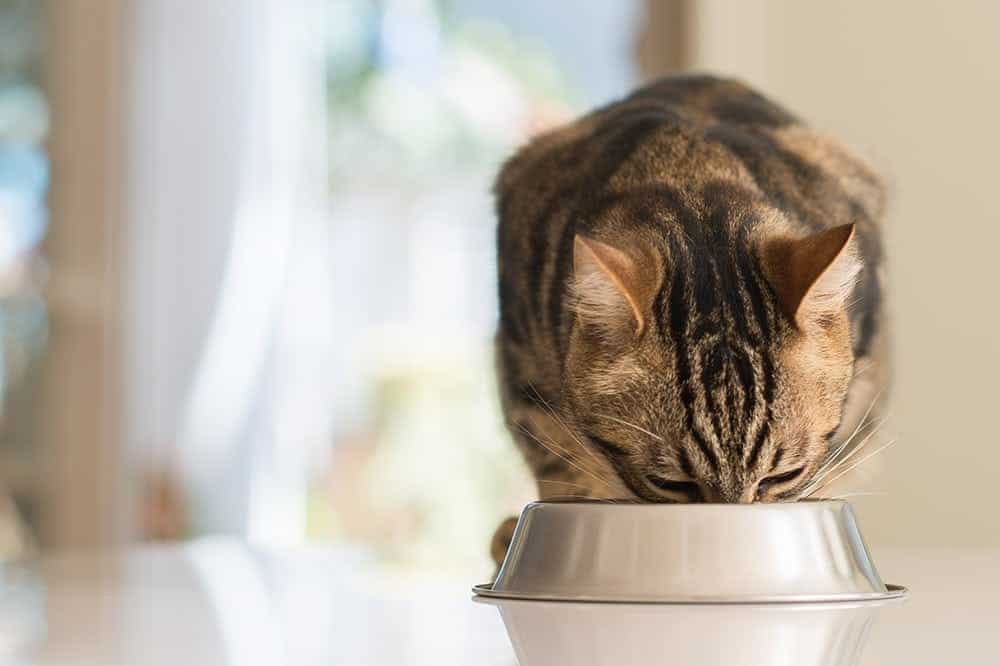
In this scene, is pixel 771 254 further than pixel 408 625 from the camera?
No

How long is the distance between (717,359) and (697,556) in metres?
0.34

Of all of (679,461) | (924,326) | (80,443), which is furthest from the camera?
(80,443)

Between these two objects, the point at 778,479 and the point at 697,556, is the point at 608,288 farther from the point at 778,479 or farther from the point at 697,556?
the point at 697,556

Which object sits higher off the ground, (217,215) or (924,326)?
(217,215)

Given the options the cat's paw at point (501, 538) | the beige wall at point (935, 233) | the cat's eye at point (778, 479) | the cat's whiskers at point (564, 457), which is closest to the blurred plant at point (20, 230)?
the beige wall at point (935, 233)

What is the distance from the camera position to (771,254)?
1.00 meters

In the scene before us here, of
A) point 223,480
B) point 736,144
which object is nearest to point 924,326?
point 736,144

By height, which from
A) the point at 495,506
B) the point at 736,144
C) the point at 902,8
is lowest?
the point at 495,506

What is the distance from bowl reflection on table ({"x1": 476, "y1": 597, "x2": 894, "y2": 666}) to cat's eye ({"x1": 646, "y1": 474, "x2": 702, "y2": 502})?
0.31 metres

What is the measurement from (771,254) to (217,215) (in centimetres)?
322

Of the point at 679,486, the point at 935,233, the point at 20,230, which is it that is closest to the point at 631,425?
the point at 679,486

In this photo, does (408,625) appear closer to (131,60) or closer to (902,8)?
(902,8)

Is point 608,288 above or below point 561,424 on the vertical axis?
above

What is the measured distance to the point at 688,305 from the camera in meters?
0.98
